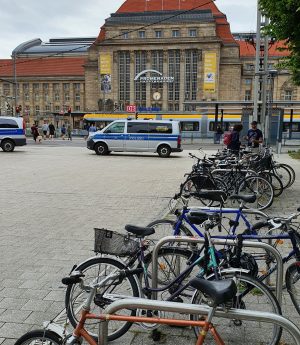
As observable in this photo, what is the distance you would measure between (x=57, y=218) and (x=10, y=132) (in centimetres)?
1598

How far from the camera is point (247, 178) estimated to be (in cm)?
845

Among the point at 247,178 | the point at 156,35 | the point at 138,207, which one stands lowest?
the point at 138,207

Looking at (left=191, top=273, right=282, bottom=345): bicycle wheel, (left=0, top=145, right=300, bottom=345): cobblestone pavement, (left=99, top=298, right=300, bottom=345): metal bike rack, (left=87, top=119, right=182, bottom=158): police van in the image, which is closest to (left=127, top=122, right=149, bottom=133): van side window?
(left=87, top=119, right=182, bottom=158): police van

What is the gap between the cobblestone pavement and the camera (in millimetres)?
3812

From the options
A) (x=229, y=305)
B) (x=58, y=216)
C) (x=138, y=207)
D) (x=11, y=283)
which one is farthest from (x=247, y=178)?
(x=229, y=305)

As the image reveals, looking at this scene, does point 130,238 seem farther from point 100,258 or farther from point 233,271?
point 233,271

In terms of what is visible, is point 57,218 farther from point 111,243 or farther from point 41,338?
point 41,338

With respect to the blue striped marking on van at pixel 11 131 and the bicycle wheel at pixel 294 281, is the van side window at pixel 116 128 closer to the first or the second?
the blue striped marking on van at pixel 11 131

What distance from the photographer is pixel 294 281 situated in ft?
12.0

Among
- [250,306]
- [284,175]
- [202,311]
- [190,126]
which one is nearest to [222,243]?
[250,306]

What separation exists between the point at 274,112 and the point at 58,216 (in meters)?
20.3

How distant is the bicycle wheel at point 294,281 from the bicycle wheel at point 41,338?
6.92 ft

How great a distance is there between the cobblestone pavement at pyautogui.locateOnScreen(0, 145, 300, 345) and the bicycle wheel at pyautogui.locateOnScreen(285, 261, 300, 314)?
0.44 feet

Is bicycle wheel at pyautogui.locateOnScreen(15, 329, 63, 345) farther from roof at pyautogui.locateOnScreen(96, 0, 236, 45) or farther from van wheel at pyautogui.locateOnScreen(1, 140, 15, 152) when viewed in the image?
roof at pyautogui.locateOnScreen(96, 0, 236, 45)
